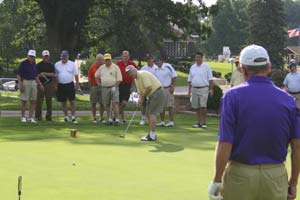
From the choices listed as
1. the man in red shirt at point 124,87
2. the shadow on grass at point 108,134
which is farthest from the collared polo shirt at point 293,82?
the man in red shirt at point 124,87

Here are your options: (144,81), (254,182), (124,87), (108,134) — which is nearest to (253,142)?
(254,182)

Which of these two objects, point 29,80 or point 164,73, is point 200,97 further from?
point 29,80

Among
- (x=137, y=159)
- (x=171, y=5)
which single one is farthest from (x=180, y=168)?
(x=171, y=5)

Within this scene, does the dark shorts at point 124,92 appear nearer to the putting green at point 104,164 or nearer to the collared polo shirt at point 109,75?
the collared polo shirt at point 109,75

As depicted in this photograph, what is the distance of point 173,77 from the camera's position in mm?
15156

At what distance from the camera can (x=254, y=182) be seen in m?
4.01

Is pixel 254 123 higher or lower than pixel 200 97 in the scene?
higher

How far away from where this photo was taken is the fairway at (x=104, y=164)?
22.0 feet

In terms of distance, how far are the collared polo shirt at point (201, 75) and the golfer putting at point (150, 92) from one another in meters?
3.09

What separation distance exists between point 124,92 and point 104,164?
7024 millimetres

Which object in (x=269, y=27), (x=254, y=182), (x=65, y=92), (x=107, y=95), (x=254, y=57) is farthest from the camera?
(x=269, y=27)

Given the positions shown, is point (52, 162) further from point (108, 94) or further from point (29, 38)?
point (29, 38)

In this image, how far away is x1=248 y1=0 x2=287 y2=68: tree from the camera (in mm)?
77125

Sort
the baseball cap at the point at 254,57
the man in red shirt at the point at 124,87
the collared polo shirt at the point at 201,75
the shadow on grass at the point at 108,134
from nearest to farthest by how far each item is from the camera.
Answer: the baseball cap at the point at 254,57 → the shadow on grass at the point at 108,134 → the collared polo shirt at the point at 201,75 → the man in red shirt at the point at 124,87
